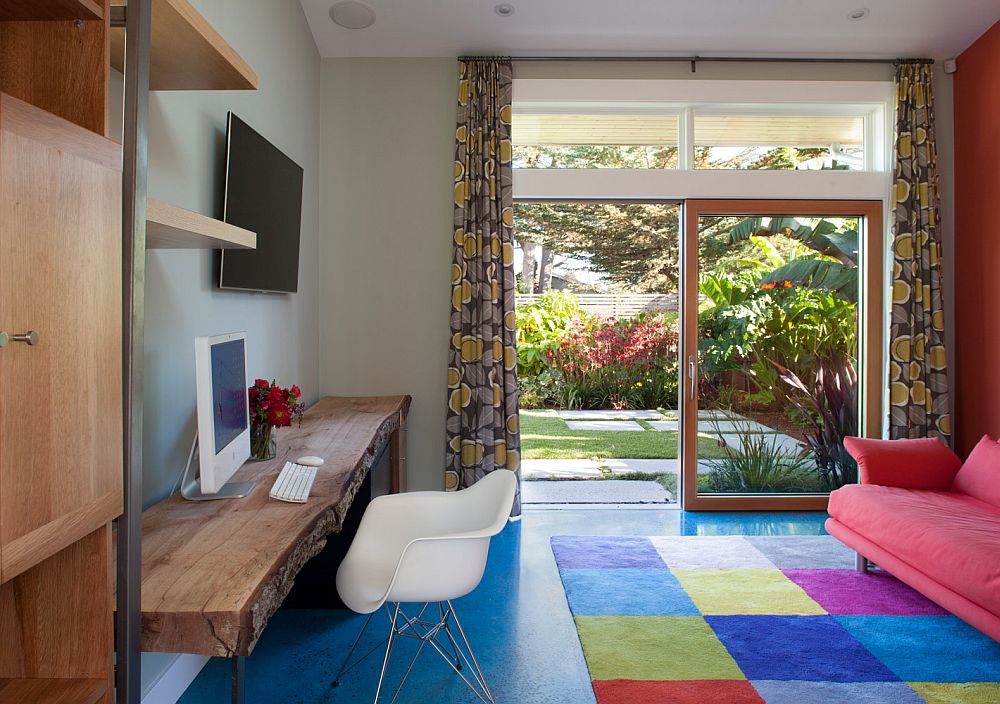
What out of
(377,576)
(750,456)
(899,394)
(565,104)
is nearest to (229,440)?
(377,576)

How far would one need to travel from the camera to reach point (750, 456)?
199 inches

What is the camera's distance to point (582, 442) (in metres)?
5.85

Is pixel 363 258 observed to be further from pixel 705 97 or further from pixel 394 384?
pixel 705 97

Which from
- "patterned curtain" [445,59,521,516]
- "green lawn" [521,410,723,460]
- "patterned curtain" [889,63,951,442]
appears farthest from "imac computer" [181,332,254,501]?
"patterned curtain" [889,63,951,442]

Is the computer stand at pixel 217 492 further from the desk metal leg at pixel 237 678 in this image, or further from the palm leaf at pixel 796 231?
the palm leaf at pixel 796 231

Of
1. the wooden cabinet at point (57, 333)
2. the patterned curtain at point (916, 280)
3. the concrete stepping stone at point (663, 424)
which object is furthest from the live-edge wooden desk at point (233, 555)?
the patterned curtain at point (916, 280)

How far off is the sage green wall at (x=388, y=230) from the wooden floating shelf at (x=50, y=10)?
3.62 meters

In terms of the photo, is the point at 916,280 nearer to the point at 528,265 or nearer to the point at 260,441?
the point at 528,265

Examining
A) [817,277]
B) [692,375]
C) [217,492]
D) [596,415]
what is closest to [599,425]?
[596,415]

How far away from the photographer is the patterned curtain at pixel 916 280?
4777 millimetres

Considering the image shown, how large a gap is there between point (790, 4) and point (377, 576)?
392 cm

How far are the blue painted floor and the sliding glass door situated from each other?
1626 millimetres

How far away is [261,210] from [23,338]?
2.36m

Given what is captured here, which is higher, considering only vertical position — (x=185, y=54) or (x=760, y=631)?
(x=185, y=54)
